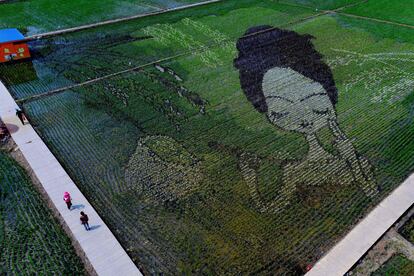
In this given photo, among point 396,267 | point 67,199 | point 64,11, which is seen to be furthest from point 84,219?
point 64,11

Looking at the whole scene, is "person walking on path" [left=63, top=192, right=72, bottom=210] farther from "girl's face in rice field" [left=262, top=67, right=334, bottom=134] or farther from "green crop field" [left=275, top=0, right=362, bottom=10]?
"green crop field" [left=275, top=0, right=362, bottom=10]

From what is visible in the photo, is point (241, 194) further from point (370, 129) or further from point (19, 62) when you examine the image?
point (19, 62)

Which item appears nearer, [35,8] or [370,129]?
[370,129]

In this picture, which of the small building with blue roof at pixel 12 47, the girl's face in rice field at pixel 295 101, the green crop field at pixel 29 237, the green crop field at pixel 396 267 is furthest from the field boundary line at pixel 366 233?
the small building with blue roof at pixel 12 47

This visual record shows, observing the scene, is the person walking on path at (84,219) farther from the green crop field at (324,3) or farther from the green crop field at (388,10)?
the green crop field at (388,10)

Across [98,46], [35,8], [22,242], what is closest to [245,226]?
[22,242]

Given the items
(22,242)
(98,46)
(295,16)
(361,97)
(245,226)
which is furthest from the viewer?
(295,16)
